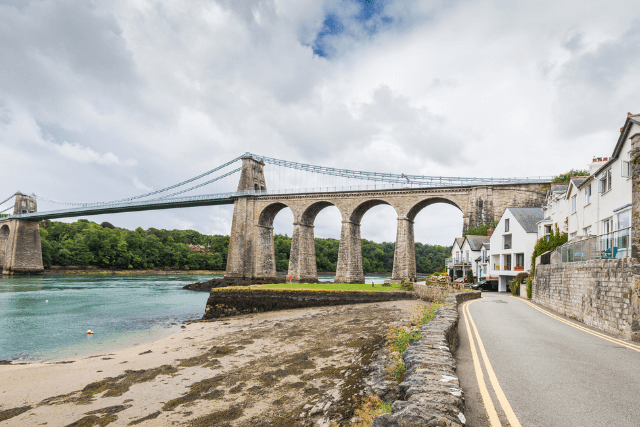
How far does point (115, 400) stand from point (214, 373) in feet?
7.05

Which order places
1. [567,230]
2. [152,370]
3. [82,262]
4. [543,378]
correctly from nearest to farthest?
[543,378]
[152,370]
[567,230]
[82,262]

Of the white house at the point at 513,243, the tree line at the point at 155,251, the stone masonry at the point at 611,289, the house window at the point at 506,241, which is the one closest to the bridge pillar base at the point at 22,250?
the tree line at the point at 155,251

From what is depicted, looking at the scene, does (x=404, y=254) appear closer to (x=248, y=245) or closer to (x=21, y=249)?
(x=248, y=245)

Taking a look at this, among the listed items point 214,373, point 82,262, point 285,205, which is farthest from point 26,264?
point 214,373

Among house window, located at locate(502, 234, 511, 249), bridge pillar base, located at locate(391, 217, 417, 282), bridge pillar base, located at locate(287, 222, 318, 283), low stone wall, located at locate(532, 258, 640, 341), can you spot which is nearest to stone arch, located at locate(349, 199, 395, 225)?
bridge pillar base, located at locate(391, 217, 417, 282)

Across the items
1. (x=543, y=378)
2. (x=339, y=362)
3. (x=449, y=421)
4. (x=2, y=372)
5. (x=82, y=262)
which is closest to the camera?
(x=449, y=421)

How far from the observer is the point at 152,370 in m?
9.62

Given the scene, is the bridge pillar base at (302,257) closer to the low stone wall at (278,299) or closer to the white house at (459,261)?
the white house at (459,261)

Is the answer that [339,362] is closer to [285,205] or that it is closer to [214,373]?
[214,373]

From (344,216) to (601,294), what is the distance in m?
35.3

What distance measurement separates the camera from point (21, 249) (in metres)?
73.4

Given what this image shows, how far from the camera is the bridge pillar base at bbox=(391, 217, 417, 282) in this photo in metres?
39.1

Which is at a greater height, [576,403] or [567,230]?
[567,230]

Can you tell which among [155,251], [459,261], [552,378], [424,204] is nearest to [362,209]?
[424,204]
